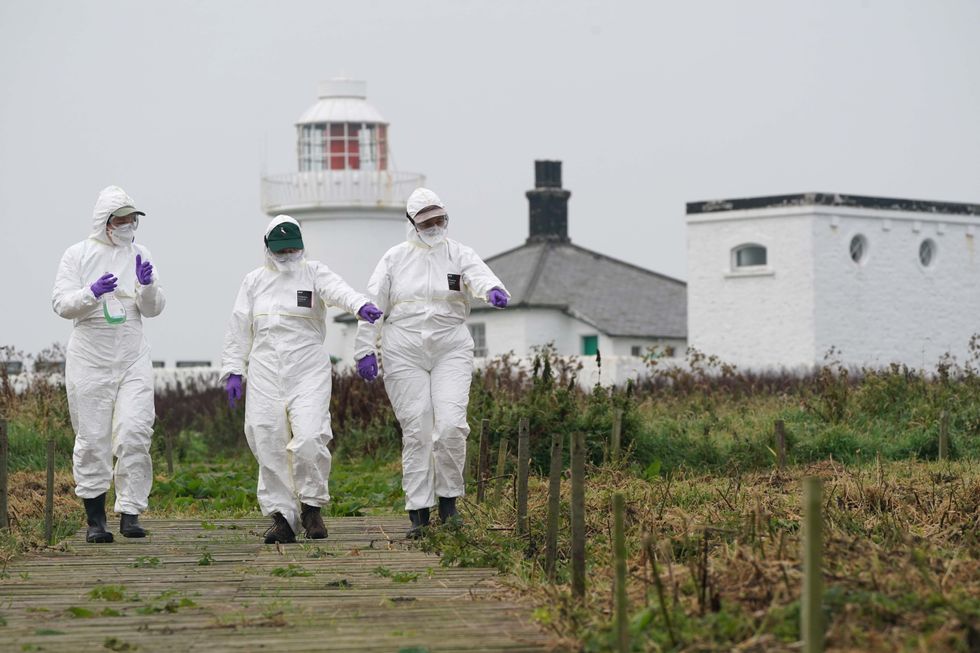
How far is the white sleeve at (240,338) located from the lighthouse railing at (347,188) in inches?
1305

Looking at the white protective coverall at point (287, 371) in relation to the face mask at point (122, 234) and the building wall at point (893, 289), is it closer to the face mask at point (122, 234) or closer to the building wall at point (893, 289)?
the face mask at point (122, 234)

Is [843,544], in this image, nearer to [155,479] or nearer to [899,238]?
[155,479]

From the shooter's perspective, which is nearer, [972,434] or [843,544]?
[843,544]

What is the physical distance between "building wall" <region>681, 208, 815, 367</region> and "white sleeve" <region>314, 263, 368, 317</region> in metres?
27.9

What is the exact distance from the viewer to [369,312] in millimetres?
10320

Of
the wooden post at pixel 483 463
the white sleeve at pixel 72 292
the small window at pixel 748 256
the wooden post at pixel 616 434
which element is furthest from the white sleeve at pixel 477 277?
the small window at pixel 748 256

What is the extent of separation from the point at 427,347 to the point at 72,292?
88.0 inches

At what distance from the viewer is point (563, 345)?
4350 centimetres

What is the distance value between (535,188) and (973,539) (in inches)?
1697

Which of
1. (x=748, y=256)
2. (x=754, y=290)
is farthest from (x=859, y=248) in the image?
(x=754, y=290)

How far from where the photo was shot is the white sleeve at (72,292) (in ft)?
35.1

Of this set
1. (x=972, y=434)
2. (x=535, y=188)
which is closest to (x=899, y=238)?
(x=535, y=188)

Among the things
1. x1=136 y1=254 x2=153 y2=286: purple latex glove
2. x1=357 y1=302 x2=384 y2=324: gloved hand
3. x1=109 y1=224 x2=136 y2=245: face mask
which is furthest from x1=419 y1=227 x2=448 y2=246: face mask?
x1=109 y1=224 x2=136 y2=245: face mask

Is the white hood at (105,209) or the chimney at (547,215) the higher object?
the chimney at (547,215)
